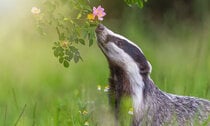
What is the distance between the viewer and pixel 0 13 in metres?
13.8

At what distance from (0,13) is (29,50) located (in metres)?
0.71

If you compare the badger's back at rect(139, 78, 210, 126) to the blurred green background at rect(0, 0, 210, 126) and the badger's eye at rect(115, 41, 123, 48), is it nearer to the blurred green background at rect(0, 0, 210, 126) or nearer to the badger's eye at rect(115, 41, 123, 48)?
the blurred green background at rect(0, 0, 210, 126)

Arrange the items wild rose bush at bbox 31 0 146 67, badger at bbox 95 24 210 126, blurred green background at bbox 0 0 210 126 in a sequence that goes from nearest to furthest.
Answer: wild rose bush at bbox 31 0 146 67, badger at bbox 95 24 210 126, blurred green background at bbox 0 0 210 126

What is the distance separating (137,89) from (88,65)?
3725mm

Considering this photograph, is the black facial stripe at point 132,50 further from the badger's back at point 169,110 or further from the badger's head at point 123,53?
the badger's back at point 169,110

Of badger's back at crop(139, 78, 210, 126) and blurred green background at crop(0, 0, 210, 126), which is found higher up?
blurred green background at crop(0, 0, 210, 126)

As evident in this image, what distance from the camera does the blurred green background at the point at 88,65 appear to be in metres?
8.71

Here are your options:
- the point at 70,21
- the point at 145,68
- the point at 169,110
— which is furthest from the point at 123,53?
the point at 70,21

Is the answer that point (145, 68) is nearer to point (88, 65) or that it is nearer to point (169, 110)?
point (169, 110)

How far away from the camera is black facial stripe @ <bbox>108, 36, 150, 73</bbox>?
8375 millimetres

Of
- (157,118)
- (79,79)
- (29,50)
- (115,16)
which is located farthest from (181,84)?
(115,16)

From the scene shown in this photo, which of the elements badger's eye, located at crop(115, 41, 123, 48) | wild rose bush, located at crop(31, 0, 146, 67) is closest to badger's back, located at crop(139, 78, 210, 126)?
badger's eye, located at crop(115, 41, 123, 48)

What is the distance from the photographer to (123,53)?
8391mm

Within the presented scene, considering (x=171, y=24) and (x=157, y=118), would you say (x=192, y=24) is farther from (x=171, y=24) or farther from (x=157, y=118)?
(x=157, y=118)
